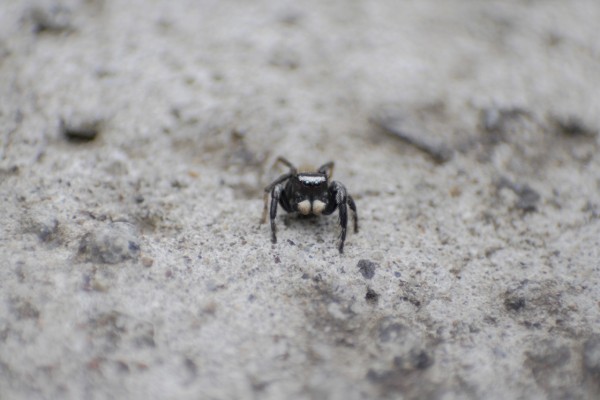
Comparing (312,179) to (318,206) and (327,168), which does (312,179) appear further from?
(327,168)

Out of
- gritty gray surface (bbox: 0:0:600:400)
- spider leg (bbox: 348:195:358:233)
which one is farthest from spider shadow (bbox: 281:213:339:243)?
spider leg (bbox: 348:195:358:233)

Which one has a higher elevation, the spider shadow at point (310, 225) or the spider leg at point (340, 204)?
the spider leg at point (340, 204)

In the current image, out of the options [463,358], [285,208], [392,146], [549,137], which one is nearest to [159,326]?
[285,208]

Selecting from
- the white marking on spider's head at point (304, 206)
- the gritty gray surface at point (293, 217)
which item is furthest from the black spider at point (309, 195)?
the gritty gray surface at point (293, 217)

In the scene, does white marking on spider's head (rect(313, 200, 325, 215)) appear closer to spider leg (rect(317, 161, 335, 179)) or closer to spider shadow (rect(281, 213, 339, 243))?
spider shadow (rect(281, 213, 339, 243))

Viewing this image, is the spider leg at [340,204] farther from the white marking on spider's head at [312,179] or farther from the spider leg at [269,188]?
the spider leg at [269,188]

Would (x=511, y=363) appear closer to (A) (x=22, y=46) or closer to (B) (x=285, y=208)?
(B) (x=285, y=208)
